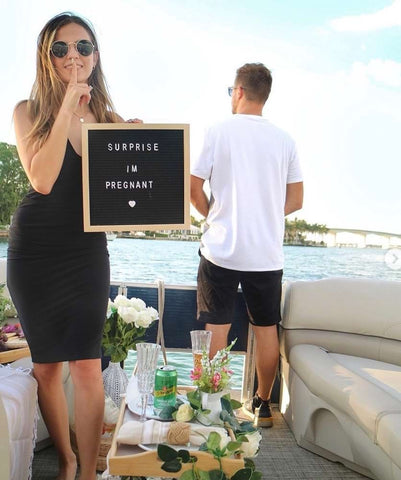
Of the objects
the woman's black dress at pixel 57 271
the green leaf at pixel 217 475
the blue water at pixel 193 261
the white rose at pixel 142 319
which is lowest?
the blue water at pixel 193 261

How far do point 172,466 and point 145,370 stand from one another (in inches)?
14.7

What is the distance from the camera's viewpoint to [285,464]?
7.63 feet

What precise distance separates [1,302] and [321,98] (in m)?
45.7

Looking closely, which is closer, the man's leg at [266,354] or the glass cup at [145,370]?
the glass cup at [145,370]

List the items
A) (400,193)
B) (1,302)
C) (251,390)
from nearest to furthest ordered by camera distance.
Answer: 1. (1,302)
2. (251,390)
3. (400,193)

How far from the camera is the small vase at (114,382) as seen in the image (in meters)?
2.42

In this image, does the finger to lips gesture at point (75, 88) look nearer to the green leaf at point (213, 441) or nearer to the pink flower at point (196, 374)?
the pink flower at point (196, 374)

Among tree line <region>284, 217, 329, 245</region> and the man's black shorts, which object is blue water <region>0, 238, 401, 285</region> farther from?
the man's black shorts

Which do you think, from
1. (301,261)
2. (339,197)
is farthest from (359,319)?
(339,197)

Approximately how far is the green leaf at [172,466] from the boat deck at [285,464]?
1.01 m

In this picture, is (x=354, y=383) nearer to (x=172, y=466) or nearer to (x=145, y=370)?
(x=145, y=370)

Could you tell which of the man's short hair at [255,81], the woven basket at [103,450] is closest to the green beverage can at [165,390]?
the woven basket at [103,450]

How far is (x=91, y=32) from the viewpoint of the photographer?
67.4 inches

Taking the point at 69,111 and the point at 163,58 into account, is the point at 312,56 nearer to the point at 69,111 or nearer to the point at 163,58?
the point at 163,58
